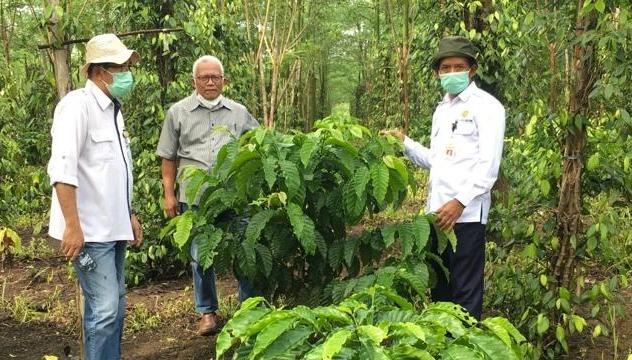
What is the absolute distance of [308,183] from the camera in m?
3.14

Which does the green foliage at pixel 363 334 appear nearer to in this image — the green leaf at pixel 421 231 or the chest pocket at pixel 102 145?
the green leaf at pixel 421 231

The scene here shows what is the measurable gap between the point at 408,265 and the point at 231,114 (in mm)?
1861

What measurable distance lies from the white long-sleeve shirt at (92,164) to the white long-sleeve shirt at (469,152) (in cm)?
164

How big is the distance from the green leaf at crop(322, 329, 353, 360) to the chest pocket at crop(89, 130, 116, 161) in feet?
5.89

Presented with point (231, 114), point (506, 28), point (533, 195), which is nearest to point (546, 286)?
point (533, 195)

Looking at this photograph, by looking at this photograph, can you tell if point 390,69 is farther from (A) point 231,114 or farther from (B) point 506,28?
(A) point 231,114

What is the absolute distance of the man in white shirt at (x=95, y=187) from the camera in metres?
2.96

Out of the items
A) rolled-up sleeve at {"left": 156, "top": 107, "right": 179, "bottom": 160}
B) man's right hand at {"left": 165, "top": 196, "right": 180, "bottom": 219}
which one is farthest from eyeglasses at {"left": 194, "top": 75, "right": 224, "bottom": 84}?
man's right hand at {"left": 165, "top": 196, "right": 180, "bottom": 219}

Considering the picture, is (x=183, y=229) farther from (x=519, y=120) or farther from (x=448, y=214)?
(x=519, y=120)

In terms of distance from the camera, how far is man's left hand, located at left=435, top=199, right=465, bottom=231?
3248 millimetres

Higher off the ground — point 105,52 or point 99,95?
point 105,52

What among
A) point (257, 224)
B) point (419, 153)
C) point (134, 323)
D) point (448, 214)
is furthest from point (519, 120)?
point (134, 323)

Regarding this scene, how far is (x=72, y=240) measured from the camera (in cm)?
293

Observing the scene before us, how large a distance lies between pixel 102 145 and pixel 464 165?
1813 millimetres
